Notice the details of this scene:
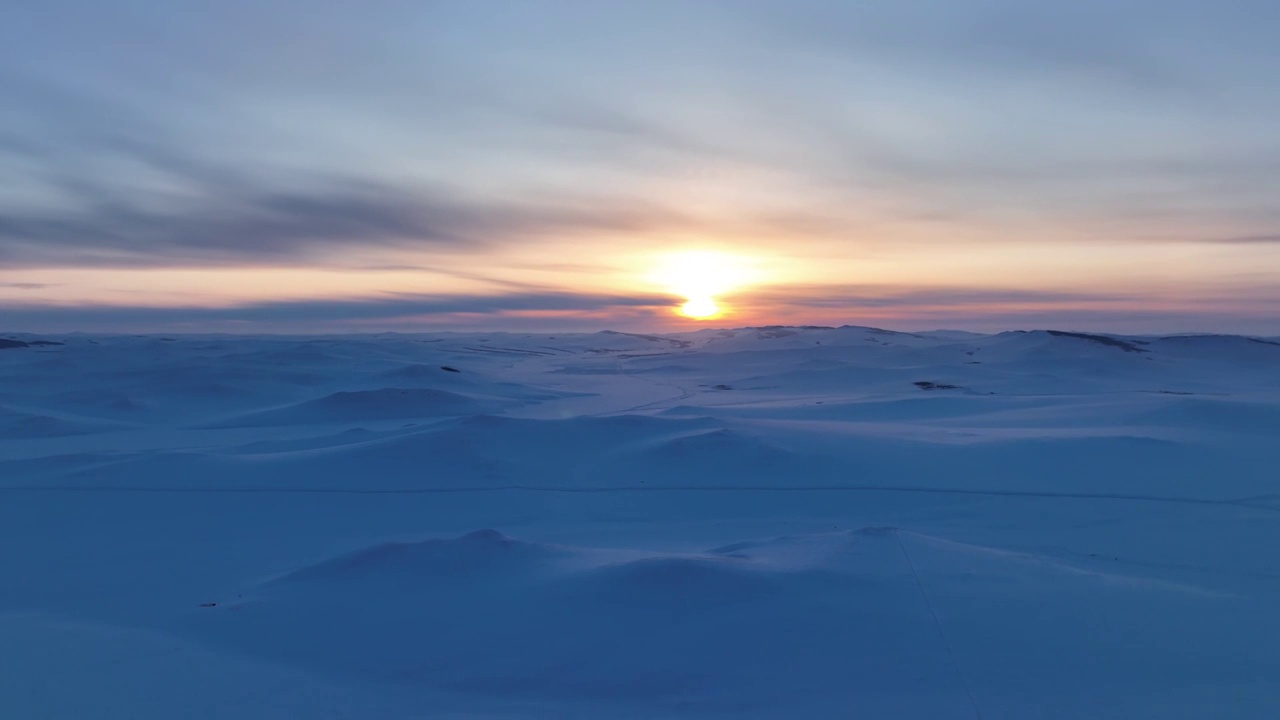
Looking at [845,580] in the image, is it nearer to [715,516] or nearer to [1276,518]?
[715,516]

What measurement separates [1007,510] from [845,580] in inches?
200

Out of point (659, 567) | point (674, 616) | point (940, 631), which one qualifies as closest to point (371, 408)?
point (659, 567)

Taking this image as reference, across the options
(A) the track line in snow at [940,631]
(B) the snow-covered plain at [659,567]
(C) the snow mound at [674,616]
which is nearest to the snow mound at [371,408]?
(B) the snow-covered plain at [659,567]

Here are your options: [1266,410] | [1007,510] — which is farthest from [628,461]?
[1266,410]

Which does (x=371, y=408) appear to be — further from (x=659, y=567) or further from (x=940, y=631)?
(x=940, y=631)

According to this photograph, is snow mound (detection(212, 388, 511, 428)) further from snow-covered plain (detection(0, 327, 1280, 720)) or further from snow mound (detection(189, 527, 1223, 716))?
snow mound (detection(189, 527, 1223, 716))

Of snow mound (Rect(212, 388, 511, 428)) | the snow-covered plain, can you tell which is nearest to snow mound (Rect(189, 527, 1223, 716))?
the snow-covered plain

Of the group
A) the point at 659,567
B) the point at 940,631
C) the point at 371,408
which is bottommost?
the point at 371,408

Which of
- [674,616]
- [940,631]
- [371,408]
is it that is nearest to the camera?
[940,631]

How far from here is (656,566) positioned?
7.41 metres

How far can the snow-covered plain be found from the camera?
18.2ft

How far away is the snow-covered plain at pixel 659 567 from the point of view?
5.54 metres

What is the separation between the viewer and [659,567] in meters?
7.38

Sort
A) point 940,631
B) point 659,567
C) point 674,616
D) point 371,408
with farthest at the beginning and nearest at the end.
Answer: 1. point 371,408
2. point 659,567
3. point 674,616
4. point 940,631
